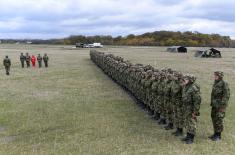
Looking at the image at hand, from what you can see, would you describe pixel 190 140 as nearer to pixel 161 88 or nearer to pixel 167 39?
pixel 161 88

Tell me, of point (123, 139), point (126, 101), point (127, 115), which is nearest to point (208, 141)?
point (123, 139)

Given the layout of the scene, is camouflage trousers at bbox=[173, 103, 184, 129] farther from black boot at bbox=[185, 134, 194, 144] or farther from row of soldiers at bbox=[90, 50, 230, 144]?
black boot at bbox=[185, 134, 194, 144]

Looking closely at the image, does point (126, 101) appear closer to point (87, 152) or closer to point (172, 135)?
point (172, 135)

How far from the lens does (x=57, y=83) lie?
28.1 meters

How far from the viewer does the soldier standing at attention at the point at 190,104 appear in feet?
38.6

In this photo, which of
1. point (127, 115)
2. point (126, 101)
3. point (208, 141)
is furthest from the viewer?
point (126, 101)

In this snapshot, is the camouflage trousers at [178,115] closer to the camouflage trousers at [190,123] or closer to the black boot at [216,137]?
the camouflage trousers at [190,123]

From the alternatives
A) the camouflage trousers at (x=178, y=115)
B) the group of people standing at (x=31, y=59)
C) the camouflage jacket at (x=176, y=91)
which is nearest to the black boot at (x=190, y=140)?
the camouflage trousers at (x=178, y=115)

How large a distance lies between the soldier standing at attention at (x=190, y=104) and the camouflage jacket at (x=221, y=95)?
48 cm

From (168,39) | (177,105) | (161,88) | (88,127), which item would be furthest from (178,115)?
(168,39)

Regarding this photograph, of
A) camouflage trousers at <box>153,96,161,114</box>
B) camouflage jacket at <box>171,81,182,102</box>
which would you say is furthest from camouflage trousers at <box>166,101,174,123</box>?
camouflage trousers at <box>153,96,161,114</box>

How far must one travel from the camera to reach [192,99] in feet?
38.7

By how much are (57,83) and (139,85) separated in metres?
11.3

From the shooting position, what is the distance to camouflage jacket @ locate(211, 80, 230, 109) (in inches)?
468
